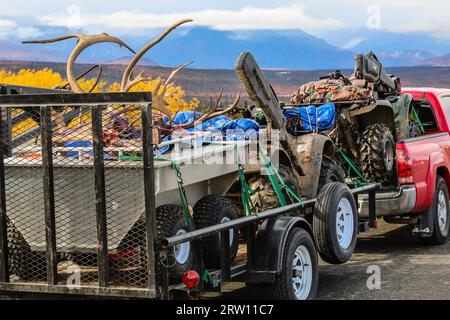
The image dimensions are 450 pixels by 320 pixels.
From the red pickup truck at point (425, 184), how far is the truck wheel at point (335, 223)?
1273 mm

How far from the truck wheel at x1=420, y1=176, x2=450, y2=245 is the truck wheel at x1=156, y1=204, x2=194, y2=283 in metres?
5.03

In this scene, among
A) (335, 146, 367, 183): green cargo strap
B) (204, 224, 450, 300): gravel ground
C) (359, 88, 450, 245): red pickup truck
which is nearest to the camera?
(204, 224, 450, 300): gravel ground

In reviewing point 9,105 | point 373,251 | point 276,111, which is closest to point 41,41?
point 9,105

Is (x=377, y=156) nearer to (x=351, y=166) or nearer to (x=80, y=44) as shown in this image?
(x=351, y=166)

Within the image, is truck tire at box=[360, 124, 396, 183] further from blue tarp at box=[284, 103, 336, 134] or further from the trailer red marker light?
the trailer red marker light

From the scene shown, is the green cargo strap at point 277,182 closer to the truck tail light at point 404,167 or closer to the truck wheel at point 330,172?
the truck wheel at point 330,172

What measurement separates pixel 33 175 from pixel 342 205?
10.8 ft

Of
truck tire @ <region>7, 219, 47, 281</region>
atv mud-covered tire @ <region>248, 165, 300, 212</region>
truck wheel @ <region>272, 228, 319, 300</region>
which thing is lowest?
truck wheel @ <region>272, 228, 319, 300</region>

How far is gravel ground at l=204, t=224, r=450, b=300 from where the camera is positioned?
854 cm

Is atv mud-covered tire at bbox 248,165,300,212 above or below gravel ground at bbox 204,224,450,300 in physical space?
above

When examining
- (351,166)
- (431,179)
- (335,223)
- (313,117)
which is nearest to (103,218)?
(335,223)

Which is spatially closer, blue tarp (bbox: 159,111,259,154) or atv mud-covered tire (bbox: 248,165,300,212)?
blue tarp (bbox: 159,111,259,154)

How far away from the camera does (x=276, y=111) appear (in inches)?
319

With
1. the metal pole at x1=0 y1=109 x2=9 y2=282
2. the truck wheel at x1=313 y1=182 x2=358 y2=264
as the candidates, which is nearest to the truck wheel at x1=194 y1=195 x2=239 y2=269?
the truck wheel at x1=313 y1=182 x2=358 y2=264
